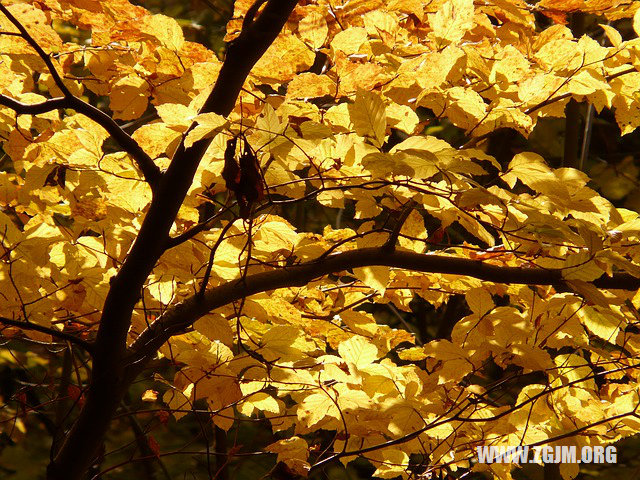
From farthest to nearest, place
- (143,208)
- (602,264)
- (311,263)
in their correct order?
1. (143,208)
2. (311,263)
3. (602,264)

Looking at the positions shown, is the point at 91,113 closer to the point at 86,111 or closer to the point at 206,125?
the point at 86,111

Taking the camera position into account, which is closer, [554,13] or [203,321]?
[203,321]

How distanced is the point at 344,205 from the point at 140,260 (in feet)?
1.74

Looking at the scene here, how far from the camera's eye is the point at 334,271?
136cm

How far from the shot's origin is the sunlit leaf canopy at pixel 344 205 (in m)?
1.29

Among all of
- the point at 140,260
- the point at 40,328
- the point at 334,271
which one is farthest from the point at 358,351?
the point at 40,328

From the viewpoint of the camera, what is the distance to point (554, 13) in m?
1.66

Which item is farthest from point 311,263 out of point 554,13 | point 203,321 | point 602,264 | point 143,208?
point 554,13

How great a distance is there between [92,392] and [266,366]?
420 mm

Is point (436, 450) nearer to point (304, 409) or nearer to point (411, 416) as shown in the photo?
point (411, 416)

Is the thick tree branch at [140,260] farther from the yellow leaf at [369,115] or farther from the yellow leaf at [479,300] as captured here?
the yellow leaf at [479,300]

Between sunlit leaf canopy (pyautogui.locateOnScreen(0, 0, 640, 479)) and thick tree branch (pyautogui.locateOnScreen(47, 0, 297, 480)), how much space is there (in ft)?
0.19

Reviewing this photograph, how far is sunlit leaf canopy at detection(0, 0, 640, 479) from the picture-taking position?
4.25 feet

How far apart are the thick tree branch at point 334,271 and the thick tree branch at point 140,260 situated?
7 cm
